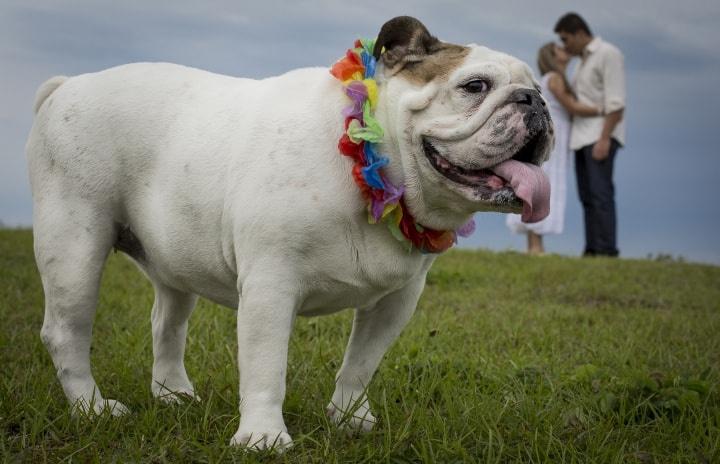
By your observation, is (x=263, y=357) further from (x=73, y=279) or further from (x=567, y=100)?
(x=567, y=100)

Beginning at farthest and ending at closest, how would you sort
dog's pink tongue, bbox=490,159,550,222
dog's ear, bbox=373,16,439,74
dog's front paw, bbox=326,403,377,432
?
dog's front paw, bbox=326,403,377,432
dog's ear, bbox=373,16,439,74
dog's pink tongue, bbox=490,159,550,222

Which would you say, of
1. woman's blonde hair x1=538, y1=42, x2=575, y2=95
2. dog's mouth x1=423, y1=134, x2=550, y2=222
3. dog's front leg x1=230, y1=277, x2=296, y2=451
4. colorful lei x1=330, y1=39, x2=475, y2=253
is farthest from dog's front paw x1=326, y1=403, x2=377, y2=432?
woman's blonde hair x1=538, y1=42, x2=575, y2=95

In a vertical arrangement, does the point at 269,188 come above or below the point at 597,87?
above

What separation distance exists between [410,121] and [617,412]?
1.77m

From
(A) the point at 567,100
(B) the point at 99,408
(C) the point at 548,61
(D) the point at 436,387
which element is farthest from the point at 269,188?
(C) the point at 548,61

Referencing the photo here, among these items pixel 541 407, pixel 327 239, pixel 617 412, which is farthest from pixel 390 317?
pixel 617 412

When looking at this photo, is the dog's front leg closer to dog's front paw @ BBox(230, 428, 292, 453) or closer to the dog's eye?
dog's front paw @ BBox(230, 428, 292, 453)

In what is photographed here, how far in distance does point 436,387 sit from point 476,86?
1.65 metres

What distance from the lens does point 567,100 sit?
1161cm

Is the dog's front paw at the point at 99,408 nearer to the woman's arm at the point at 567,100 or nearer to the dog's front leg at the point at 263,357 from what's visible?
the dog's front leg at the point at 263,357

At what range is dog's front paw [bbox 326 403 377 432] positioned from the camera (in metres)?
3.40

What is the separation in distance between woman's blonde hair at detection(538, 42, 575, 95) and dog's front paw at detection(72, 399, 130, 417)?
369 inches

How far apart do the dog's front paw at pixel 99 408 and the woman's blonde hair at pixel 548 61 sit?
936 centimetres

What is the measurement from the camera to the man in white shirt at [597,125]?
11336 millimetres
